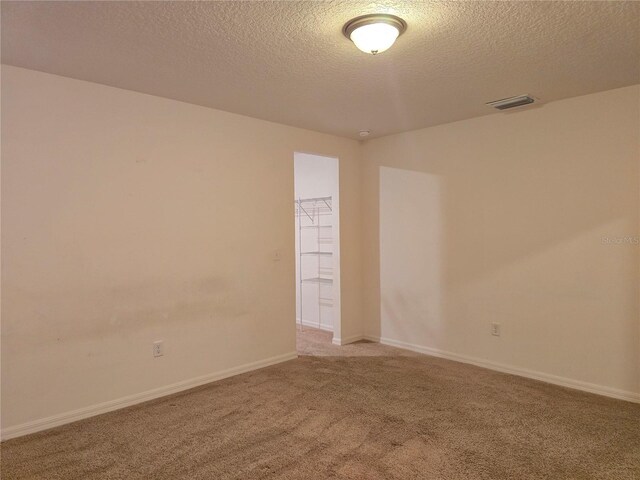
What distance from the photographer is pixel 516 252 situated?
382cm

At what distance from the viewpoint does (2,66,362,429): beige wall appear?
278 cm

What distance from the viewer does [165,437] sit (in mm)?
2695

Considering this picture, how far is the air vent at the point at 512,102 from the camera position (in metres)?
3.44

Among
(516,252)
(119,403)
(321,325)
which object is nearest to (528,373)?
(516,252)

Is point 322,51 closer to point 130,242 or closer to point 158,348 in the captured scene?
point 130,242

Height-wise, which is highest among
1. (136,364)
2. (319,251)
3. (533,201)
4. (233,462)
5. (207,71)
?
(207,71)

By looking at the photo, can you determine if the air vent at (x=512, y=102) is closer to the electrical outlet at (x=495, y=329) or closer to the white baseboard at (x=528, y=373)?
the electrical outlet at (x=495, y=329)

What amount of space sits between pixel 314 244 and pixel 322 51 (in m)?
3.45

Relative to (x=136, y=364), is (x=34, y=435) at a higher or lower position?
lower

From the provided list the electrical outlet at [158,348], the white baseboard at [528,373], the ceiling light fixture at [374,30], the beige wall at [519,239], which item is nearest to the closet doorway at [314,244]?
the beige wall at [519,239]

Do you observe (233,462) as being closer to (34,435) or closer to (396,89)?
(34,435)

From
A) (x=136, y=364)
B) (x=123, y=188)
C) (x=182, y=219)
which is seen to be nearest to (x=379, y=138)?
(x=182, y=219)

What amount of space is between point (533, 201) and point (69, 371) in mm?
3807

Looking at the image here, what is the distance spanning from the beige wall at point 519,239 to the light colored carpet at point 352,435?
44cm
